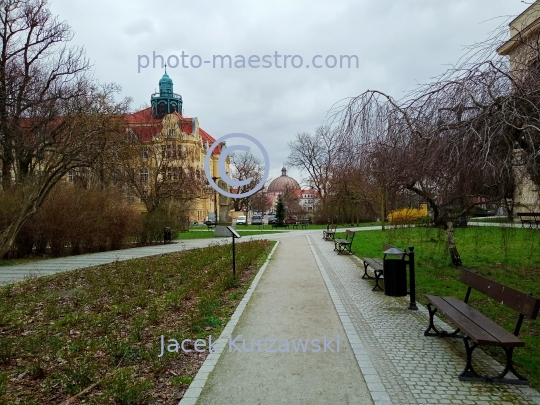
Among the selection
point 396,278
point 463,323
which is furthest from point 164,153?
point 463,323

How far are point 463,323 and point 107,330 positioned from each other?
479 cm

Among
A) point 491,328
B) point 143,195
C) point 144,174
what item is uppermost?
point 144,174

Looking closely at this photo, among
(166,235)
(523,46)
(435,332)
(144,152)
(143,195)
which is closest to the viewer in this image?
(435,332)

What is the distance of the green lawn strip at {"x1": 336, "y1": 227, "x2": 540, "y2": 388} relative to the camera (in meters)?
5.17

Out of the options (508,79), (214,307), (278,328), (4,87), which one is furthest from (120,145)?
(508,79)

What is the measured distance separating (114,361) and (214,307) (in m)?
2.68

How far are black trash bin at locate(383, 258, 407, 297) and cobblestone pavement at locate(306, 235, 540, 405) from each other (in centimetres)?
18

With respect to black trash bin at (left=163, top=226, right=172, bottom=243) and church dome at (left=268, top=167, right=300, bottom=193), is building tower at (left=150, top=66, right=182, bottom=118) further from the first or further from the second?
church dome at (left=268, top=167, right=300, bottom=193)

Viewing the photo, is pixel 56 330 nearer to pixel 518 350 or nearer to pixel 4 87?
pixel 518 350

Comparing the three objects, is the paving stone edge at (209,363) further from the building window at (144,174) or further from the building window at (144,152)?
the building window at (144,174)

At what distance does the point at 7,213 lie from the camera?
15836mm

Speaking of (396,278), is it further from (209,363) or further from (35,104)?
(35,104)

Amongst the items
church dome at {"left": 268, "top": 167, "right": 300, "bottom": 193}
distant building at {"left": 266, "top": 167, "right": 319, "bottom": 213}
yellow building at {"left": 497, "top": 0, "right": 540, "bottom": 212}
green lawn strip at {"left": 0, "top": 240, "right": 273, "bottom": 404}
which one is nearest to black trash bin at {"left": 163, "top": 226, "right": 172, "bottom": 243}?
green lawn strip at {"left": 0, "top": 240, "right": 273, "bottom": 404}

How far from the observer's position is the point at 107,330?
6.07m
